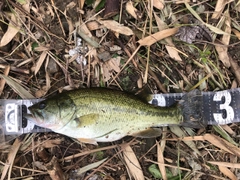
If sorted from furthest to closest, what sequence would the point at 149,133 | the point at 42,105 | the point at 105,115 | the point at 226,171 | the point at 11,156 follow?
the point at 226,171
the point at 11,156
the point at 149,133
the point at 105,115
the point at 42,105

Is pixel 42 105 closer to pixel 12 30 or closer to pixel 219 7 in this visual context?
pixel 12 30

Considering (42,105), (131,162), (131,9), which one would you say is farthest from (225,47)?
(42,105)

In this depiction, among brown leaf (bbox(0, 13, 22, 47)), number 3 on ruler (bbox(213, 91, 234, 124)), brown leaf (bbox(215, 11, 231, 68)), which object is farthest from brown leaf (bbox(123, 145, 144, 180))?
brown leaf (bbox(0, 13, 22, 47))

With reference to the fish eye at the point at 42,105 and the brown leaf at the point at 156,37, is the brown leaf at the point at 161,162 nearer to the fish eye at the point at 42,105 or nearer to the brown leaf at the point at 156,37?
the brown leaf at the point at 156,37

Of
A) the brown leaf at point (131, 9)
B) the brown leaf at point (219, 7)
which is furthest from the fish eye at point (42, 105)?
the brown leaf at point (219, 7)

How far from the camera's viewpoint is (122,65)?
4113 millimetres

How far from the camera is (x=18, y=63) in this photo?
407cm

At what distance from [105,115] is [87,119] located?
8.8 inches

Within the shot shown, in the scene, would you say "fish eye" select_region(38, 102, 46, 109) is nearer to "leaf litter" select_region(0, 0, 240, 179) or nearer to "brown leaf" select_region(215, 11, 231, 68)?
"leaf litter" select_region(0, 0, 240, 179)

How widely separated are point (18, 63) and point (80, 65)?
83cm

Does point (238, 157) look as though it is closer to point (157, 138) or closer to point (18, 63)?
point (157, 138)

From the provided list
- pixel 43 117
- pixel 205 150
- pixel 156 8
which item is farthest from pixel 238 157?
pixel 43 117

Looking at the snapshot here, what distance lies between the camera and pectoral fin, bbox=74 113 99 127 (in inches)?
142

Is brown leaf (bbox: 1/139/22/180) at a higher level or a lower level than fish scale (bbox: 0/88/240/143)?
lower
